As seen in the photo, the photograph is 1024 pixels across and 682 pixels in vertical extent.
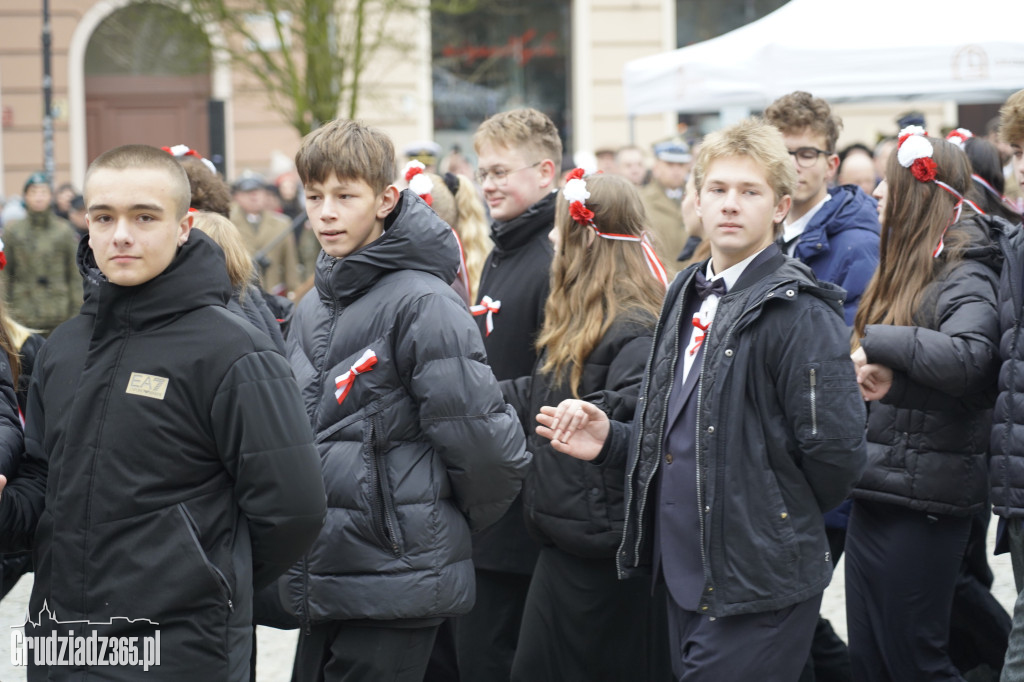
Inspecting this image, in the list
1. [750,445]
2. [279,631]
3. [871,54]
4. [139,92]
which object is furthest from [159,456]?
[139,92]

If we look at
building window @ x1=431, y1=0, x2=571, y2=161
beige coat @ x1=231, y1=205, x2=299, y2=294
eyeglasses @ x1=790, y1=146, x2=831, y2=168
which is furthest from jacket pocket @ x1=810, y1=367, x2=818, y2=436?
building window @ x1=431, y1=0, x2=571, y2=161

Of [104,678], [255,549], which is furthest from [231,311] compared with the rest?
[104,678]

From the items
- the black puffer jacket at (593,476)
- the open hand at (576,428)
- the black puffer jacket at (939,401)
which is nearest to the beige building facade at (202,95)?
the black puffer jacket at (593,476)

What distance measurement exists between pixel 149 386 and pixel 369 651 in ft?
3.56

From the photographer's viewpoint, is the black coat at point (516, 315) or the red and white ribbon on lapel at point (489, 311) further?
the red and white ribbon on lapel at point (489, 311)

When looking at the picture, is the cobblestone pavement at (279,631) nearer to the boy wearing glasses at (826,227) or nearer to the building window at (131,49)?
the boy wearing glasses at (826,227)

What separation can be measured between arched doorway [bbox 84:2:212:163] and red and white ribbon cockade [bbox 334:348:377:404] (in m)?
16.4

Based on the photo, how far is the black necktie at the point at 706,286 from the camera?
3604 millimetres

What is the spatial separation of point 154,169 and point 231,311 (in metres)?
0.39

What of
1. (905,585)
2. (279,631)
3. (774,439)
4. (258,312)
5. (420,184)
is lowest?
(279,631)

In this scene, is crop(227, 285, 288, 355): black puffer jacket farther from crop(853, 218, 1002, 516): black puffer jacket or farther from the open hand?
crop(853, 218, 1002, 516): black puffer jacket

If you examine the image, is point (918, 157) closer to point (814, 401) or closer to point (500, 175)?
point (814, 401)

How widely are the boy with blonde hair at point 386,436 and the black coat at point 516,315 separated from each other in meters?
0.98

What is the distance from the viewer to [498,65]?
1925cm
